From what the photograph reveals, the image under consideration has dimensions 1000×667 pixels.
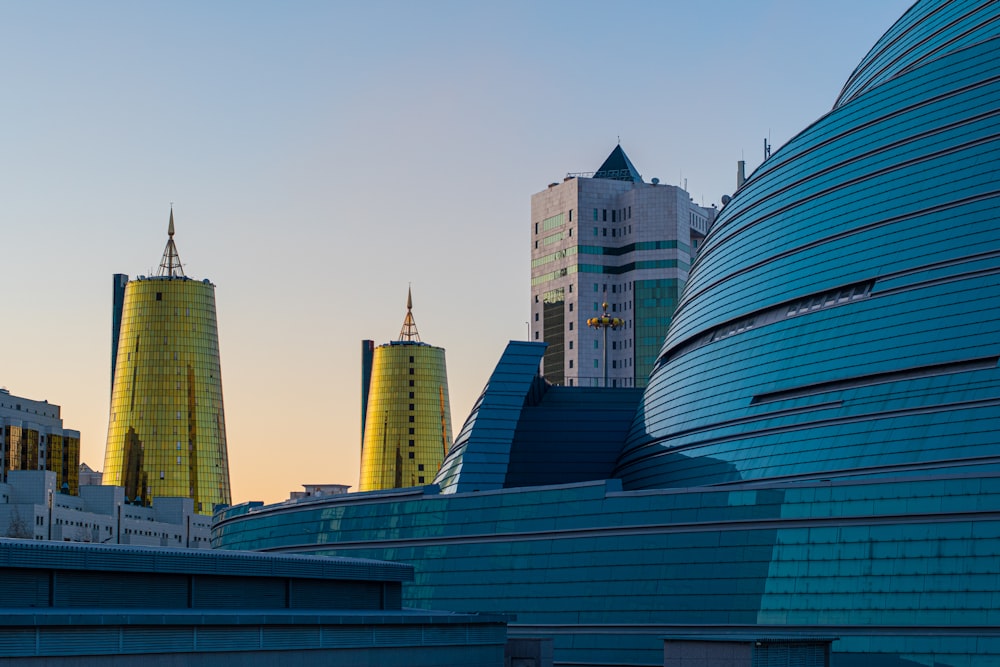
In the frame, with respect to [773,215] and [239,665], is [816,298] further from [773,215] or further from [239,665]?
[239,665]

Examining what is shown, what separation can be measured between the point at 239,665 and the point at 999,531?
3247cm

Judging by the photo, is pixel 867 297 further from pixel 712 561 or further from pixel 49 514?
pixel 49 514

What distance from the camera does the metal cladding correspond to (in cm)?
7781

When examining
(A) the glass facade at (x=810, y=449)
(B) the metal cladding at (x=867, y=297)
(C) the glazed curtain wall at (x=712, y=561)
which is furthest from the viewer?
(B) the metal cladding at (x=867, y=297)

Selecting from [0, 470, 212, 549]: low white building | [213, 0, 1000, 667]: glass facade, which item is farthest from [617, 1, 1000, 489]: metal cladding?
[0, 470, 212, 549]: low white building

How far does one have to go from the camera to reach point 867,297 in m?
84.8

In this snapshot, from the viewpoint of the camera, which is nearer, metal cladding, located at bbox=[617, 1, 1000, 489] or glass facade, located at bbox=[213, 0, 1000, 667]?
glass facade, located at bbox=[213, 0, 1000, 667]

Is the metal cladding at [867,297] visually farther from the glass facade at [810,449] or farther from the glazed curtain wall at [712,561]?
the glazed curtain wall at [712,561]

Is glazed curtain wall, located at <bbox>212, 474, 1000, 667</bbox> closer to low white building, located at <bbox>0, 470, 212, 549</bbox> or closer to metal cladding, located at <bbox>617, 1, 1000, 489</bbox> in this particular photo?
metal cladding, located at <bbox>617, 1, 1000, 489</bbox>

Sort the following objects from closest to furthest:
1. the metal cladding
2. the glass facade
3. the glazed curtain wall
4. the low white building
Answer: the glazed curtain wall < the glass facade < the metal cladding < the low white building

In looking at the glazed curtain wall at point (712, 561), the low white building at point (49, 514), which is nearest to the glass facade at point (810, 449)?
the glazed curtain wall at point (712, 561)

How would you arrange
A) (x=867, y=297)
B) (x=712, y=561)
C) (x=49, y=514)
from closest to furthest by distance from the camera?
(x=712, y=561) < (x=867, y=297) < (x=49, y=514)

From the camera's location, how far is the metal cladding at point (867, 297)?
7781 cm

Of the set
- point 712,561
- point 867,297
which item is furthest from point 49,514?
point 867,297
